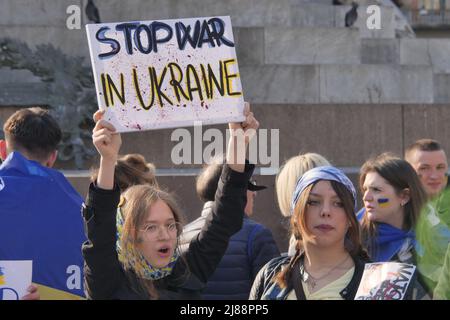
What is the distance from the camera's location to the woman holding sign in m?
4.33

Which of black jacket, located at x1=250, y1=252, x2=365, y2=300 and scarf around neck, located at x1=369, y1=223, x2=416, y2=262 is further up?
scarf around neck, located at x1=369, y1=223, x2=416, y2=262

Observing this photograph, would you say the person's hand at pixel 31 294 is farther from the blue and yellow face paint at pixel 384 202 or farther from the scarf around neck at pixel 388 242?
the blue and yellow face paint at pixel 384 202

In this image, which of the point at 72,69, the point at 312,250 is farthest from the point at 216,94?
the point at 72,69

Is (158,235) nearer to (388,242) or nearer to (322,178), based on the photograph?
(322,178)

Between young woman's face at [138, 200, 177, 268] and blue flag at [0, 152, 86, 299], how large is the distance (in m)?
0.76

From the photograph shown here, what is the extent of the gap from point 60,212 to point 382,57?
884 centimetres

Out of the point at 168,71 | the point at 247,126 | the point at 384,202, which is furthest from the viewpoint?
the point at 384,202

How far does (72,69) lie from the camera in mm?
10984

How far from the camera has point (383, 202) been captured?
5.43 meters

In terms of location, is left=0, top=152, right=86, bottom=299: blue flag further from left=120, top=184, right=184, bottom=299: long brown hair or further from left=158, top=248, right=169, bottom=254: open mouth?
left=158, top=248, right=169, bottom=254: open mouth

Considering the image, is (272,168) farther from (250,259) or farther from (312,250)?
(312,250)

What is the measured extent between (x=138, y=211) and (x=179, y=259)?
242 millimetres

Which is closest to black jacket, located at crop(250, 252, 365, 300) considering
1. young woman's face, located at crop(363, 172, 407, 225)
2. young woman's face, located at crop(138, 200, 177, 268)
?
young woman's face, located at crop(138, 200, 177, 268)

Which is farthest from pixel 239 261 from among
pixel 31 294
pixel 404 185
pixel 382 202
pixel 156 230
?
pixel 31 294
